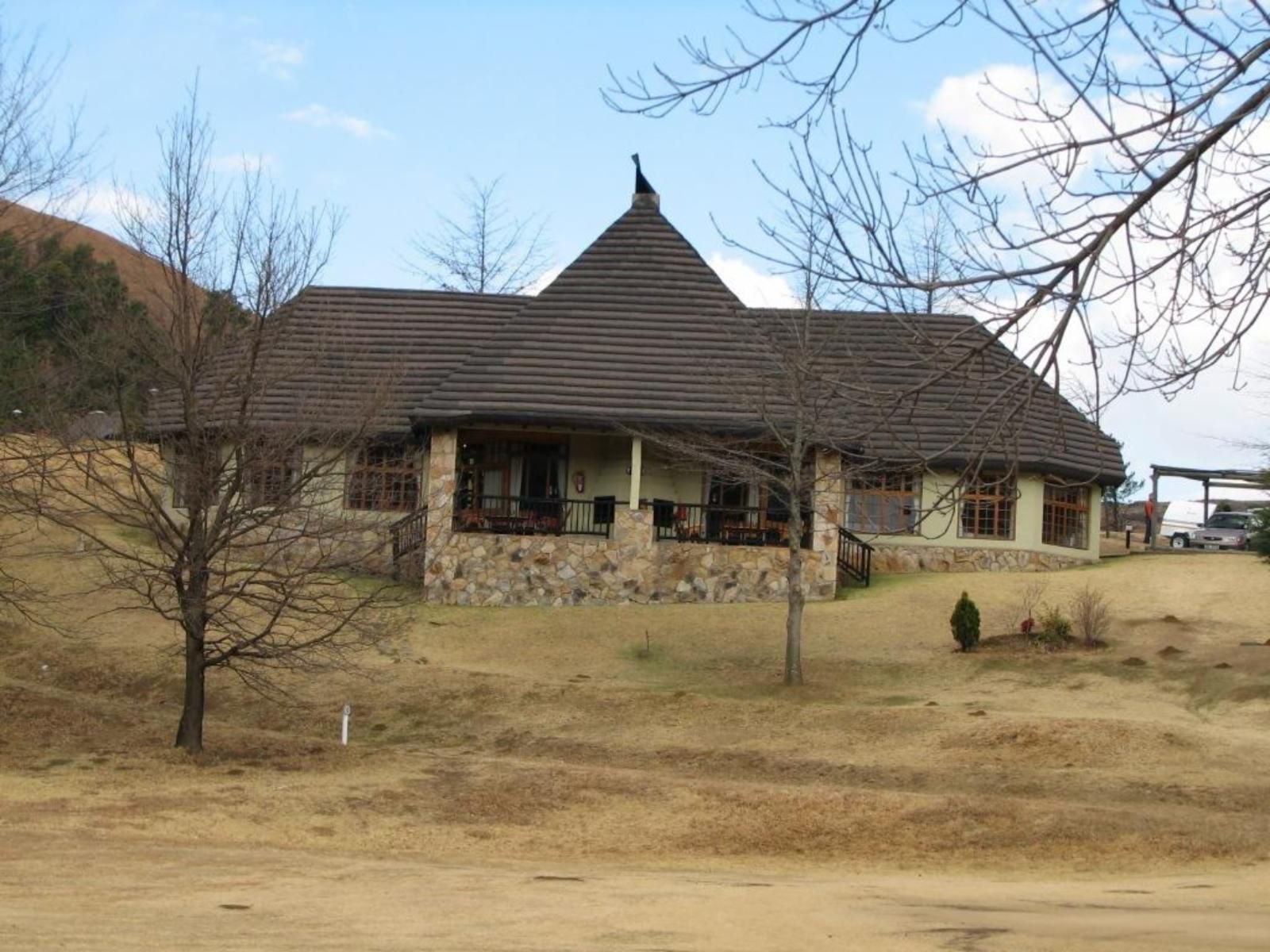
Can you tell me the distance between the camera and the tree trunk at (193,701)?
851 inches

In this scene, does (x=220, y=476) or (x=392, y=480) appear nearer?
(x=220, y=476)

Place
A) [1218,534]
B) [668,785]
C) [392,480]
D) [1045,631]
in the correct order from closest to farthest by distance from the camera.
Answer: [668,785], [1045,631], [392,480], [1218,534]

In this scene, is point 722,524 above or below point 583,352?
below

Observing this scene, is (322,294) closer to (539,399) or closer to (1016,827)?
(539,399)

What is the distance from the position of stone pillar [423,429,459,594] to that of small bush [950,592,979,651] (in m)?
10.7

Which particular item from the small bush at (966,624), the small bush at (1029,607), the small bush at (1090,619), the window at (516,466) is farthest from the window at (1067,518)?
the window at (516,466)

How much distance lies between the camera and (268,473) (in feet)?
73.6

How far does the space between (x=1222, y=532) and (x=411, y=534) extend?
2572 cm

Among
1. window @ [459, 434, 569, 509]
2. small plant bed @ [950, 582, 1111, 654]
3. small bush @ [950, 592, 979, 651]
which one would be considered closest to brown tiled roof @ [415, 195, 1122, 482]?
window @ [459, 434, 569, 509]

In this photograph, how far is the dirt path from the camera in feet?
35.8

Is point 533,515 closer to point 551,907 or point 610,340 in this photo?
point 610,340

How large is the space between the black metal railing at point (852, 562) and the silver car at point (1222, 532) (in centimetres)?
1640

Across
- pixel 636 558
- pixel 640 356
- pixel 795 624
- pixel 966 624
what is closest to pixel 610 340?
pixel 640 356

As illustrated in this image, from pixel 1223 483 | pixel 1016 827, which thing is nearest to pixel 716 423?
pixel 1016 827
